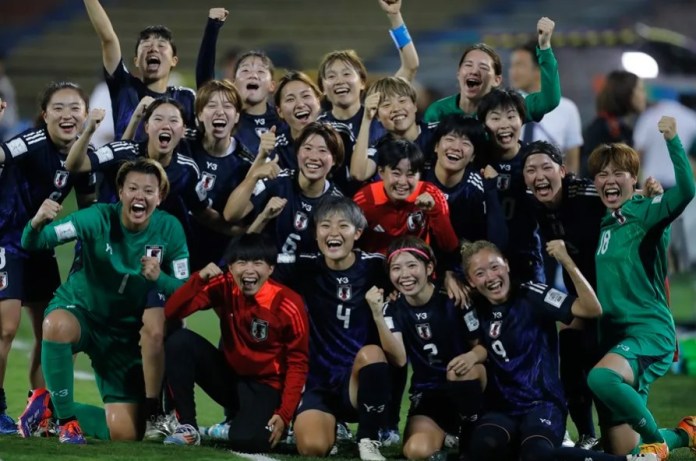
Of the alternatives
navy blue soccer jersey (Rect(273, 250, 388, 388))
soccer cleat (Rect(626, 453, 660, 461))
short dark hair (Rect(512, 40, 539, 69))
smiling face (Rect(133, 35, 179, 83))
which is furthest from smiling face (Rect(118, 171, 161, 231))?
short dark hair (Rect(512, 40, 539, 69))

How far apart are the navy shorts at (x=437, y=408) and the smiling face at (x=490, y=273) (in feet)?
1.82

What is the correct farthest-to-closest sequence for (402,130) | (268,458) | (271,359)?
(402,130) < (271,359) < (268,458)

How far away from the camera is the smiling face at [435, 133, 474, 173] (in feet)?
22.5

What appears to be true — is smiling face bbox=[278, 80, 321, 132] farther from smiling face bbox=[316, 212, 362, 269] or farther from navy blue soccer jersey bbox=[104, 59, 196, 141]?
smiling face bbox=[316, 212, 362, 269]

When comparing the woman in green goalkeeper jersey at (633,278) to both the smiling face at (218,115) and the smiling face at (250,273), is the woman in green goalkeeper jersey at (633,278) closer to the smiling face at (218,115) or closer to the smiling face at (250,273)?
the smiling face at (250,273)

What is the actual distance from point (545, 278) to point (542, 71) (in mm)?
1126

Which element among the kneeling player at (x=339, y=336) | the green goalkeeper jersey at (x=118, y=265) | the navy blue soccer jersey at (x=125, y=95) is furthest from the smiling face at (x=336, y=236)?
→ the navy blue soccer jersey at (x=125, y=95)

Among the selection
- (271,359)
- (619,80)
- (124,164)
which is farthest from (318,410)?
(619,80)

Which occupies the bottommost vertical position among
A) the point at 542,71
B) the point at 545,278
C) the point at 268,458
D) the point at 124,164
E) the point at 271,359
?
the point at 268,458

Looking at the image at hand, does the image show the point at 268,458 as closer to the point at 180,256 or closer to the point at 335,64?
the point at 180,256

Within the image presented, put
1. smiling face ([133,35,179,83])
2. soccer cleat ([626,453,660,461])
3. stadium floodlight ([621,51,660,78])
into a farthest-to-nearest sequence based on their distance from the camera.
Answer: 1. stadium floodlight ([621,51,660,78])
2. smiling face ([133,35,179,83])
3. soccer cleat ([626,453,660,461])

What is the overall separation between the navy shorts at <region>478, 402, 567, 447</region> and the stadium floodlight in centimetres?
726

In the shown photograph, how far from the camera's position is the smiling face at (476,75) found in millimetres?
7367

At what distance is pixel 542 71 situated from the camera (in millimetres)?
7242
